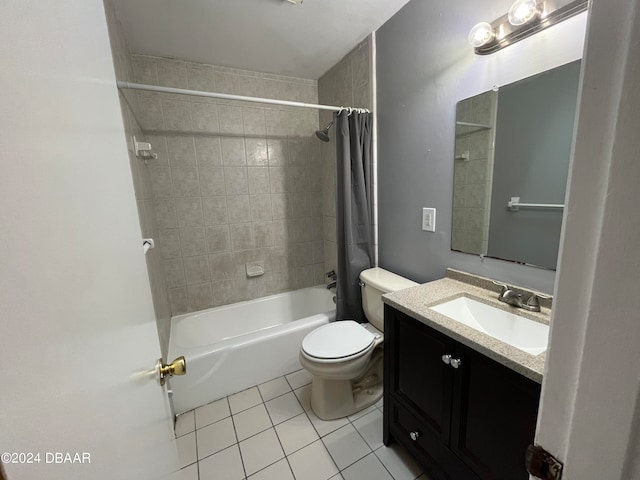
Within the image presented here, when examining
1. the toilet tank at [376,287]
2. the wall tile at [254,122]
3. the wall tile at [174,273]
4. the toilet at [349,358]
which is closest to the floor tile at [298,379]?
the toilet at [349,358]

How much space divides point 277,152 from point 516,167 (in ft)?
Answer: 6.21

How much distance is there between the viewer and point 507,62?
1.16m

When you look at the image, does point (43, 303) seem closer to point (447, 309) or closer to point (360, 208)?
point (447, 309)

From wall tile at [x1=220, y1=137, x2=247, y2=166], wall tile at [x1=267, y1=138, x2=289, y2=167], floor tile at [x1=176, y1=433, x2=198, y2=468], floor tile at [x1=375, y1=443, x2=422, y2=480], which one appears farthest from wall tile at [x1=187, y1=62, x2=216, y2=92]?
floor tile at [x1=375, y1=443, x2=422, y2=480]

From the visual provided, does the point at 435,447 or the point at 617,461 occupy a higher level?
the point at 617,461

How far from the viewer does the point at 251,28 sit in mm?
1710

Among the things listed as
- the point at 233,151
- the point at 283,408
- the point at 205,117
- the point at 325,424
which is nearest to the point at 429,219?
the point at 325,424

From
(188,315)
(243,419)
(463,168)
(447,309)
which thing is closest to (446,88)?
(463,168)

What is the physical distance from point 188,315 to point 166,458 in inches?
68.8

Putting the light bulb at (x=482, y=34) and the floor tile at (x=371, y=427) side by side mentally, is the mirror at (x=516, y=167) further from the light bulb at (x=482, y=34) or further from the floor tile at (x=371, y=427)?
the floor tile at (x=371, y=427)

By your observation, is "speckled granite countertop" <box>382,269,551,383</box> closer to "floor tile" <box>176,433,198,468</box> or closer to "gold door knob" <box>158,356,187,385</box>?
"gold door knob" <box>158,356,187,385</box>

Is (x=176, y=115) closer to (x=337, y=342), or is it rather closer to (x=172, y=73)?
(x=172, y=73)

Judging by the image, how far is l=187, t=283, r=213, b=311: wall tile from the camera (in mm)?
2344

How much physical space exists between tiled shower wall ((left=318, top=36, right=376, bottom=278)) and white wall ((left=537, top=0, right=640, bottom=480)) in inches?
68.6
